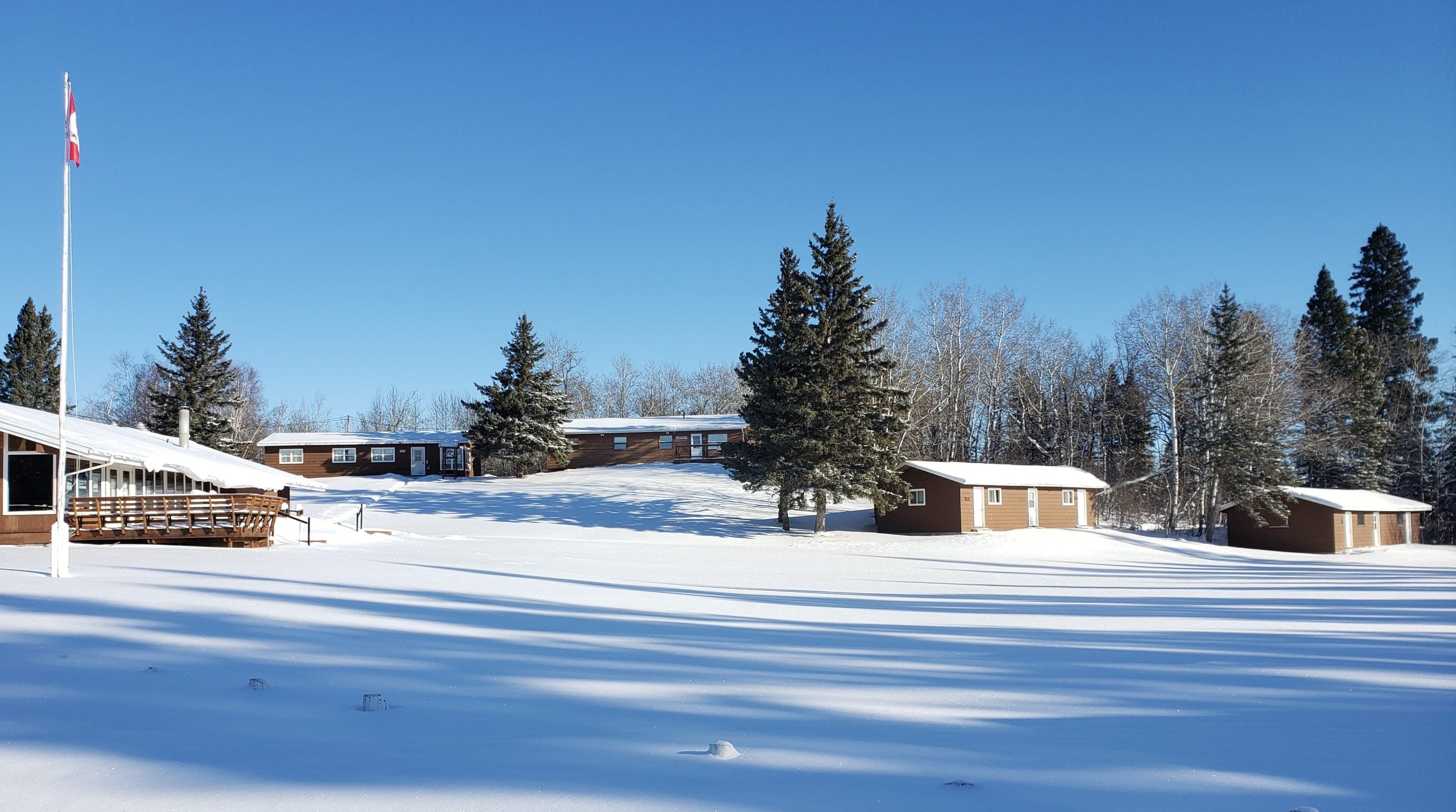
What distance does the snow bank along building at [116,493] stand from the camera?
20953 millimetres

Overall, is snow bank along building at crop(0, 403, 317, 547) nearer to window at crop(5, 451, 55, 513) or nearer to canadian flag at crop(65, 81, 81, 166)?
window at crop(5, 451, 55, 513)

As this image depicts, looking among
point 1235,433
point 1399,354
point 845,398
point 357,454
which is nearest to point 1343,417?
point 1399,354

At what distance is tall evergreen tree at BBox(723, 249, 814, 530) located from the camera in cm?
3506

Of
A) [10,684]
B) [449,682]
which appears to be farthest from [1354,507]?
[10,684]

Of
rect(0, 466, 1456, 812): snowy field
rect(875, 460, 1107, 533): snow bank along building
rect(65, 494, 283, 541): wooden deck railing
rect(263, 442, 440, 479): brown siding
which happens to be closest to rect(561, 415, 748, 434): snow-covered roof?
rect(263, 442, 440, 479): brown siding

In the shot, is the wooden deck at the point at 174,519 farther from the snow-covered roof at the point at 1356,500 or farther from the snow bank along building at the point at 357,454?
the snow-covered roof at the point at 1356,500

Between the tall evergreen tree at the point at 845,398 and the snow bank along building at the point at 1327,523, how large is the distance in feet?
60.0

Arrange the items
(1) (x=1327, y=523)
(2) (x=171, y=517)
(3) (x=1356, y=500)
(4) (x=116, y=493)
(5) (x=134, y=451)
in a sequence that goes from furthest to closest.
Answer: (3) (x=1356, y=500) < (1) (x=1327, y=523) < (4) (x=116, y=493) < (2) (x=171, y=517) < (5) (x=134, y=451)

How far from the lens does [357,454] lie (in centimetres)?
5609

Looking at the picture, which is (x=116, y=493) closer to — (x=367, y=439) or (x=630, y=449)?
(x=367, y=439)

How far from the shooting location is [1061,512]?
40.8 meters

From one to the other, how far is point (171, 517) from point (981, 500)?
29.1 m

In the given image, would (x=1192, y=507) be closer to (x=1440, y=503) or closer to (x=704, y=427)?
(x=1440, y=503)

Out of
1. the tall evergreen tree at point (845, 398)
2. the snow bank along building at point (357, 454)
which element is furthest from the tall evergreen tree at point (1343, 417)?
the snow bank along building at point (357, 454)
